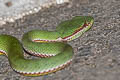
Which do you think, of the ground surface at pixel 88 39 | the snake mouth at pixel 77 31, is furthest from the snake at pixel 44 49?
the ground surface at pixel 88 39

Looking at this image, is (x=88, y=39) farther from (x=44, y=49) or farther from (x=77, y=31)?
(x=44, y=49)

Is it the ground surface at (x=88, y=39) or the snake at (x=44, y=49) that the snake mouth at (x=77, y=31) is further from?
the ground surface at (x=88, y=39)

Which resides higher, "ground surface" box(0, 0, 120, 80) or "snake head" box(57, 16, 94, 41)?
"snake head" box(57, 16, 94, 41)

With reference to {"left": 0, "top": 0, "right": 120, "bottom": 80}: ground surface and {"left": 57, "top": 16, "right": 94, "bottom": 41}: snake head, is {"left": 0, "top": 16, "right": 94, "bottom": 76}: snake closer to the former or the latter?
{"left": 57, "top": 16, "right": 94, "bottom": 41}: snake head

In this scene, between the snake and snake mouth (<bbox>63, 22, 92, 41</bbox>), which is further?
snake mouth (<bbox>63, 22, 92, 41</bbox>)

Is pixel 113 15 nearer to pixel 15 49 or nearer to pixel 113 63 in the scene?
pixel 113 63

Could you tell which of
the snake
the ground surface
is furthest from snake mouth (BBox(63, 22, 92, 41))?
the ground surface
